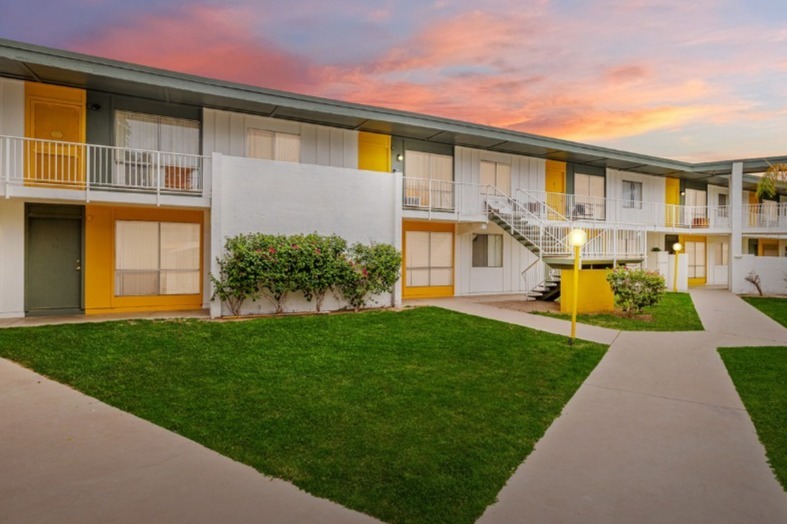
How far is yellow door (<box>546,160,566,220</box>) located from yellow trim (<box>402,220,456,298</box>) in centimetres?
502

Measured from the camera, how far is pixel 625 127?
19141 mm

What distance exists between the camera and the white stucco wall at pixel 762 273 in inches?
784

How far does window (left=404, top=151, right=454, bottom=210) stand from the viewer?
1620 centimetres

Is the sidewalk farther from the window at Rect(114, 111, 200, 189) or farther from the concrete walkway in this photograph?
the window at Rect(114, 111, 200, 189)

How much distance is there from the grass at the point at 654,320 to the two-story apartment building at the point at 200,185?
1766 millimetres

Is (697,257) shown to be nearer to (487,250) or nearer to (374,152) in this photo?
(487,250)

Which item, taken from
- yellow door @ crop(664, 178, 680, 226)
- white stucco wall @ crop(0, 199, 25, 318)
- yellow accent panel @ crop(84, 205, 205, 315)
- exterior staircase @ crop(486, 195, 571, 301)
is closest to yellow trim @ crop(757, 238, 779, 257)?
yellow door @ crop(664, 178, 680, 226)

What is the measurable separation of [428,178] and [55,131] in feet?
36.2

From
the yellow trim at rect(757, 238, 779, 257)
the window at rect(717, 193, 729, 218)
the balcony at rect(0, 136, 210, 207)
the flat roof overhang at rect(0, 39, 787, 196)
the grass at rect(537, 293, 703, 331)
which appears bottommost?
the grass at rect(537, 293, 703, 331)

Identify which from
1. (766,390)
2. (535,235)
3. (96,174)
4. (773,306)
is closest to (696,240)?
(773,306)

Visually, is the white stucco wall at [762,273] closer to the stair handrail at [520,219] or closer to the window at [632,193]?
the window at [632,193]

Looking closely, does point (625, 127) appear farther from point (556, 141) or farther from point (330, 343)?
point (330, 343)

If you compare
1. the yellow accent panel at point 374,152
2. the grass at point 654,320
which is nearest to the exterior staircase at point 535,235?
the grass at point 654,320

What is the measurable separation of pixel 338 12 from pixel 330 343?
9.25 metres
